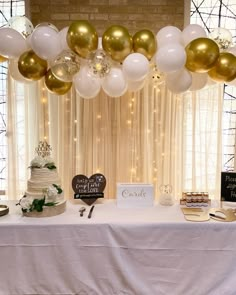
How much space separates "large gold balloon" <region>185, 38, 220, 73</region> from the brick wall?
4.17ft

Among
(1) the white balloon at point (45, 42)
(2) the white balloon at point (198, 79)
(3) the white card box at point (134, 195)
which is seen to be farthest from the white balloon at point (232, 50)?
(1) the white balloon at point (45, 42)

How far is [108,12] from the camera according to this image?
3012 mm

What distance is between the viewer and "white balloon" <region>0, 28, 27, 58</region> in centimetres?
193

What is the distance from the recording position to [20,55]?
2.04 metres

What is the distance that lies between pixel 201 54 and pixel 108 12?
60.4 inches

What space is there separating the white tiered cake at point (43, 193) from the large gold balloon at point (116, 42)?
0.83 meters

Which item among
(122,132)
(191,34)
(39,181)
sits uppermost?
(191,34)

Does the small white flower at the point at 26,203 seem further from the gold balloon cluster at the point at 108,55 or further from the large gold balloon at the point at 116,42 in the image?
the large gold balloon at the point at 116,42

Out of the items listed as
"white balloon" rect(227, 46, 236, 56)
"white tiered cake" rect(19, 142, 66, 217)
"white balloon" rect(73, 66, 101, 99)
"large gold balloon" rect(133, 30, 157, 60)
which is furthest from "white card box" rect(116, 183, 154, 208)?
"white balloon" rect(227, 46, 236, 56)

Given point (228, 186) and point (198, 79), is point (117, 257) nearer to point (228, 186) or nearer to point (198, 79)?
point (228, 186)

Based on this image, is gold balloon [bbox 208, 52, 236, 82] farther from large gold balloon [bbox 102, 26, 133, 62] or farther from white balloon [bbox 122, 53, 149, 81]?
large gold balloon [bbox 102, 26, 133, 62]

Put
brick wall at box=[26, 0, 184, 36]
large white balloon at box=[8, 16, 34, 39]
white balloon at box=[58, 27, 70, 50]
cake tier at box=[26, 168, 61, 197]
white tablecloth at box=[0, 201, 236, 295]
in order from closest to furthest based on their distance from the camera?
white tablecloth at box=[0, 201, 236, 295]
cake tier at box=[26, 168, 61, 197]
white balloon at box=[58, 27, 70, 50]
large white balloon at box=[8, 16, 34, 39]
brick wall at box=[26, 0, 184, 36]

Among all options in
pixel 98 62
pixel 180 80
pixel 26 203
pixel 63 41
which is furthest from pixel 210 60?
pixel 26 203

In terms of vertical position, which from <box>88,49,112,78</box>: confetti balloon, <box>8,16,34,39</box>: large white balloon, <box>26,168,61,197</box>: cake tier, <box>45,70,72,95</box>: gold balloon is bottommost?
<box>26,168,61,197</box>: cake tier
